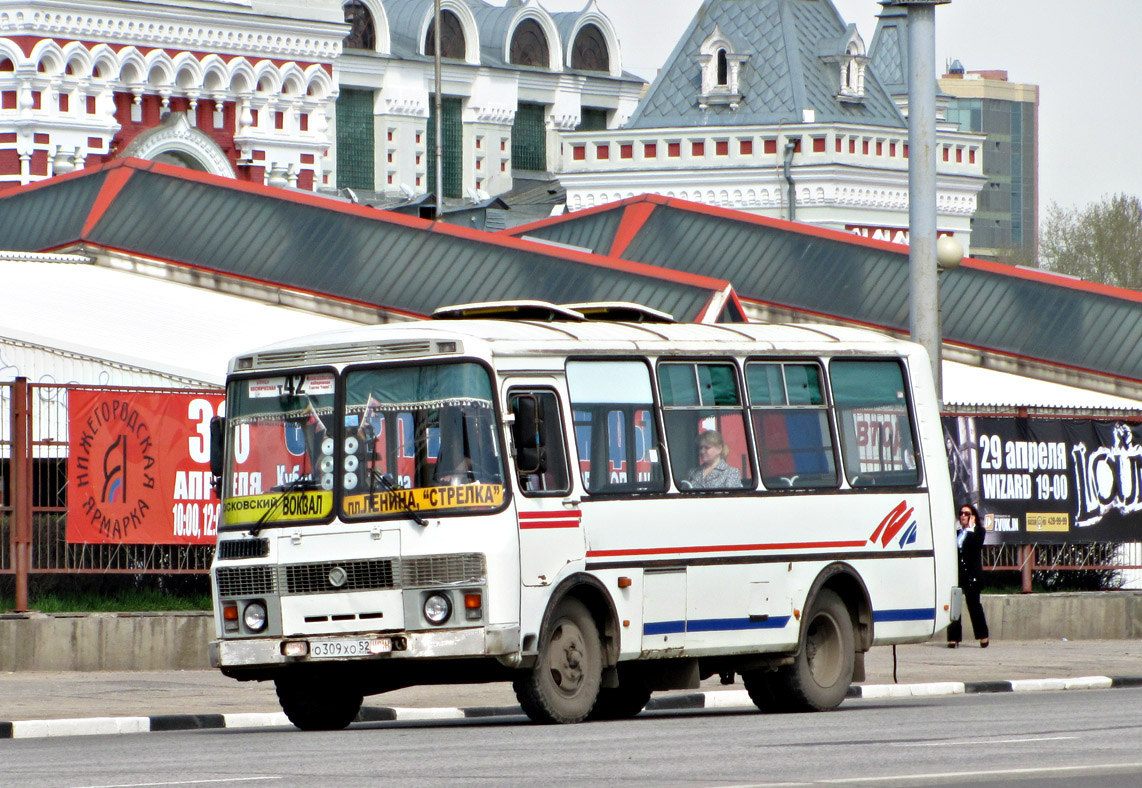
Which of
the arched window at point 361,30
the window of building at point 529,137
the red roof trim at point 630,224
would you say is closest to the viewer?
the red roof trim at point 630,224

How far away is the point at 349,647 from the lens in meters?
15.8

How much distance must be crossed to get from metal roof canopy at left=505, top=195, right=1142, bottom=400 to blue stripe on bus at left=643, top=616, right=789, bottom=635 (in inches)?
824

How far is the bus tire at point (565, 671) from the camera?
625 inches

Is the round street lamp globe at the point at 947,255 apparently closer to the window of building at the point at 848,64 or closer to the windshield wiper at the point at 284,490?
the windshield wiper at the point at 284,490

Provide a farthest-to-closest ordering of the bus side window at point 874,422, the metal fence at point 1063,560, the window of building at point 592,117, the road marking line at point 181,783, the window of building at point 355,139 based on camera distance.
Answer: the window of building at point 592,117, the window of building at point 355,139, the metal fence at point 1063,560, the bus side window at point 874,422, the road marking line at point 181,783

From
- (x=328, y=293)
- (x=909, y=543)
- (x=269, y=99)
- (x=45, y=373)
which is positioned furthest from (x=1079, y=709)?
(x=269, y=99)

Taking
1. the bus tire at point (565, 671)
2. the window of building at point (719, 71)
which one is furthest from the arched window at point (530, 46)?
the bus tire at point (565, 671)

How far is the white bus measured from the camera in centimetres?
1580

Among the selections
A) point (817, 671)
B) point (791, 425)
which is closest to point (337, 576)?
point (791, 425)

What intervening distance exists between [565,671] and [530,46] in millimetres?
105324

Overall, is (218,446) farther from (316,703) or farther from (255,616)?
(316,703)

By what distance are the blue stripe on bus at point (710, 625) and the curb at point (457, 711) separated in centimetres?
193

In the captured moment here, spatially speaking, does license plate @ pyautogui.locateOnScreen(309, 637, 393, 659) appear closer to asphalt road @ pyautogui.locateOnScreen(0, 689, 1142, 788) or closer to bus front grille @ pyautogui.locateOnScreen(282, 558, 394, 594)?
bus front grille @ pyautogui.locateOnScreen(282, 558, 394, 594)

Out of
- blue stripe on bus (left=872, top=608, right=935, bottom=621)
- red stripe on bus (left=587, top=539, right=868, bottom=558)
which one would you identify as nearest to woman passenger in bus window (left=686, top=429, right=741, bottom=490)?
red stripe on bus (left=587, top=539, right=868, bottom=558)
